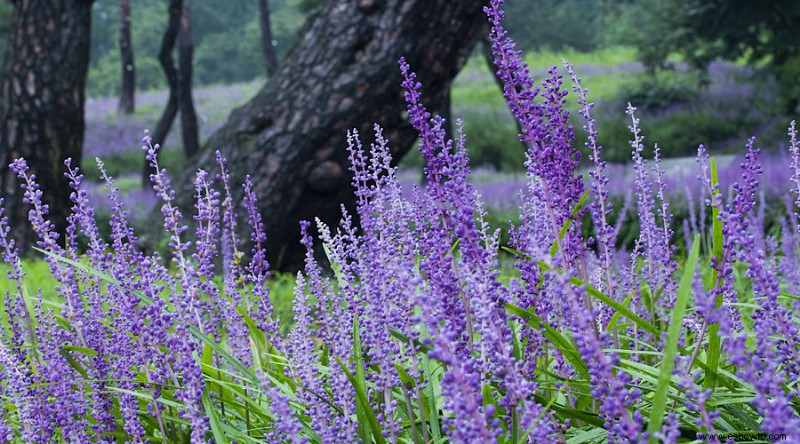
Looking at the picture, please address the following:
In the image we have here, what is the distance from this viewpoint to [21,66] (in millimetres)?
9102

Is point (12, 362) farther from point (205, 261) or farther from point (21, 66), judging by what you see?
point (21, 66)

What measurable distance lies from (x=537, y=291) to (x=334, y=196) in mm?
5142

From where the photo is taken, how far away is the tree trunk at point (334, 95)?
6777 millimetres

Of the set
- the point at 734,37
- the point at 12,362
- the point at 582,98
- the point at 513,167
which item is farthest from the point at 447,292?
the point at 513,167

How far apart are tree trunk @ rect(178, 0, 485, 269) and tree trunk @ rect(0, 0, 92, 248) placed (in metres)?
3.01

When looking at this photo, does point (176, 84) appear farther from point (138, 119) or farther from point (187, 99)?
point (138, 119)

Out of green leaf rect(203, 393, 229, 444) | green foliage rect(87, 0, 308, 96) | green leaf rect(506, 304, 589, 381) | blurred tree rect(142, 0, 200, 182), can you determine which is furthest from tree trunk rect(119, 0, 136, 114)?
green foliage rect(87, 0, 308, 96)

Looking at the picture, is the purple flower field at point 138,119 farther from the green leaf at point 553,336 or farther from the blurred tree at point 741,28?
the green leaf at point 553,336

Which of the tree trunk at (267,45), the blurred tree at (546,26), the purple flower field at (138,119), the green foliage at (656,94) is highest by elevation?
the blurred tree at (546,26)

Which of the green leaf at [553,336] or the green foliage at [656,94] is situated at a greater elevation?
the green foliage at [656,94]

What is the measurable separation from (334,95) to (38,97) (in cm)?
403

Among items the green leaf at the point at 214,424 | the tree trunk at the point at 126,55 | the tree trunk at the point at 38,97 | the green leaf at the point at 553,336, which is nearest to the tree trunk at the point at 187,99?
the tree trunk at the point at 38,97

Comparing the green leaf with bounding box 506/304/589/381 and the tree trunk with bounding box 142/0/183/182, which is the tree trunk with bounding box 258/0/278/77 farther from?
the green leaf with bounding box 506/304/589/381

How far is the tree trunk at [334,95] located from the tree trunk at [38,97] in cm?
301
